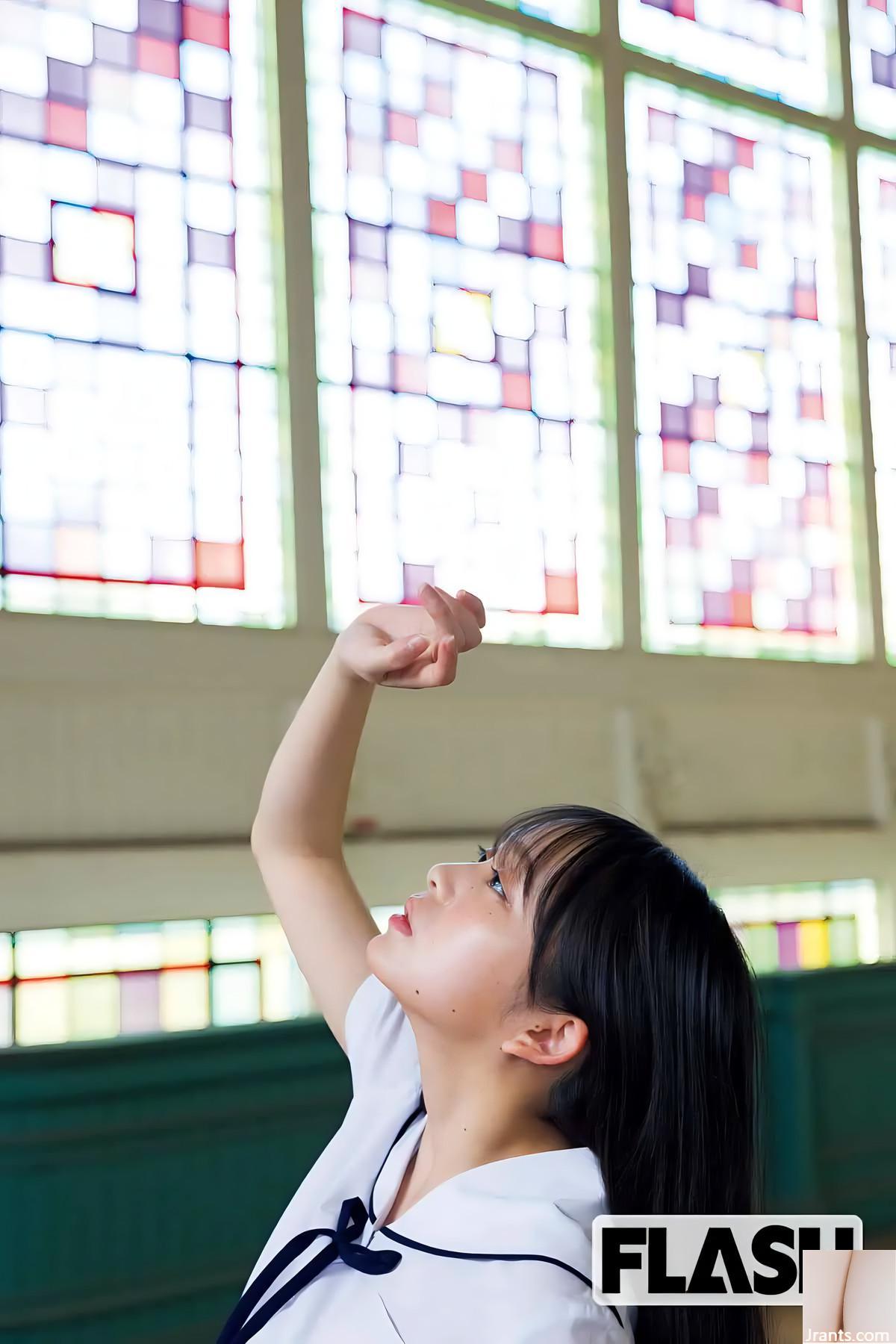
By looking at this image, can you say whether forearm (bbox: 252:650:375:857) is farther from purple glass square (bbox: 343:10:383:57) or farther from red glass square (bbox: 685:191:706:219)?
red glass square (bbox: 685:191:706:219)

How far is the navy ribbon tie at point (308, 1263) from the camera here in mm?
1314

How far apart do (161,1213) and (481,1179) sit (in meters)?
1.71

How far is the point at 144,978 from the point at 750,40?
16.2 feet

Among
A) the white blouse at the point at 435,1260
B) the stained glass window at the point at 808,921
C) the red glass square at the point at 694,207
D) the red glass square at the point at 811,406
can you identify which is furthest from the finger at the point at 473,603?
the red glass square at the point at 811,406

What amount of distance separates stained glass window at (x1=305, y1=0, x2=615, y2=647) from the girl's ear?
3.38 metres

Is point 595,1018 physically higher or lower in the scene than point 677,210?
lower

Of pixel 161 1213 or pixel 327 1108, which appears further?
pixel 327 1108

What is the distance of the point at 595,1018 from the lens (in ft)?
4.47

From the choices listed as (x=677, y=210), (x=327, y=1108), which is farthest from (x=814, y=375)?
(x=327, y=1108)

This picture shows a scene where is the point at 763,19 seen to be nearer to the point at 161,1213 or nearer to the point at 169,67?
the point at 169,67

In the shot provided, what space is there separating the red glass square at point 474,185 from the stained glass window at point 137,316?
0.89 meters

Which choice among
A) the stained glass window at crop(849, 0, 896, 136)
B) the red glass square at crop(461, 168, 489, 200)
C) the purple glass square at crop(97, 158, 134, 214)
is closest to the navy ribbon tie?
the purple glass square at crop(97, 158, 134, 214)

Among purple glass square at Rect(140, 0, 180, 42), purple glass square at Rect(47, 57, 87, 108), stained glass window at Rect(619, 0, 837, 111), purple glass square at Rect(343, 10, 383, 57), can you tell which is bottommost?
purple glass square at Rect(47, 57, 87, 108)

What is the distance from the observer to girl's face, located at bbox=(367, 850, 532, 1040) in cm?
141
